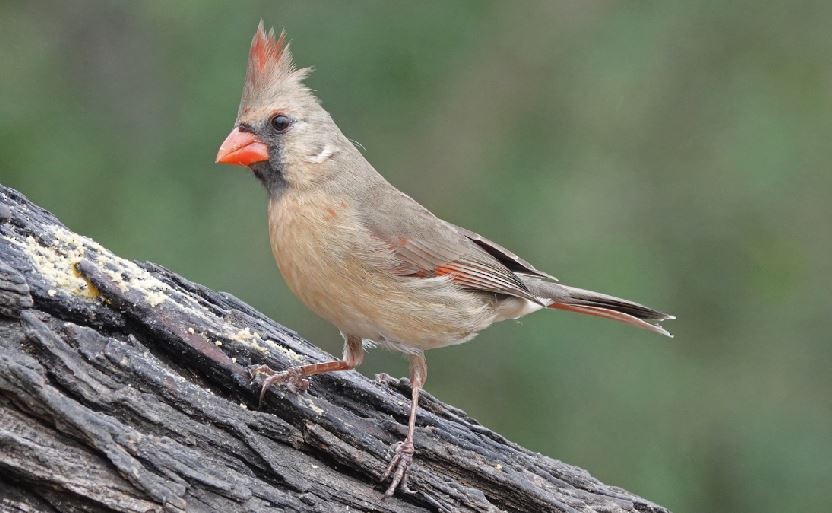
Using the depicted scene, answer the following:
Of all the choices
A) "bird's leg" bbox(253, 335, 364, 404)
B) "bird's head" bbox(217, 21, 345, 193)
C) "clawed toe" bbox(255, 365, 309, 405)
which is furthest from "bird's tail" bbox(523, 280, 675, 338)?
"clawed toe" bbox(255, 365, 309, 405)

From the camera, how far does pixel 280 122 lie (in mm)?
3328

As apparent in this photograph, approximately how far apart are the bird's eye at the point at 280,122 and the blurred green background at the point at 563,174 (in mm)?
2234

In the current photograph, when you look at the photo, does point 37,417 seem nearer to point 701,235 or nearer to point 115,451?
point 115,451

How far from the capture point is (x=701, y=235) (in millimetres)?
6113

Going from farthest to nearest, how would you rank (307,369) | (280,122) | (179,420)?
(280,122)
(307,369)
(179,420)

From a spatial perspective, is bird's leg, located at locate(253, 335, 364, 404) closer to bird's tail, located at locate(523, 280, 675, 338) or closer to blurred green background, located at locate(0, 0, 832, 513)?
bird's tail, located at locate(523, 280, 675, 338)

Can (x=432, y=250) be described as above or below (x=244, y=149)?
above

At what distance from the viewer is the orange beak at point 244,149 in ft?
10.7

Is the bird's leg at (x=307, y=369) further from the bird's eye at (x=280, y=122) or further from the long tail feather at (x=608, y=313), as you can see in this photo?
the long tail feather at (x=608, y=313)

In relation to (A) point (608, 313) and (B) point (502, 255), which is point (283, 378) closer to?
(B) point (502, 255)

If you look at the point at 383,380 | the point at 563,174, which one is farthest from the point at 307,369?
the point at 563,174

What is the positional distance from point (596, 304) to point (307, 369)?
1.23 meters

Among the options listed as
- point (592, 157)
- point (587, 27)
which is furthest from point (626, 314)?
point (587, 27)

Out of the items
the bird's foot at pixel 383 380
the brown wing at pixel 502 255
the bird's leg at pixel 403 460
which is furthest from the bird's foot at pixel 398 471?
the brown wing at pixel 502 255
